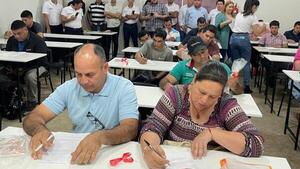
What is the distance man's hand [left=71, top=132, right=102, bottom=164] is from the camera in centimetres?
153

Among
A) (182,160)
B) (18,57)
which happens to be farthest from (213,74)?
(18,57)

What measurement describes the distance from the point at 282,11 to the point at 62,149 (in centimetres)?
820

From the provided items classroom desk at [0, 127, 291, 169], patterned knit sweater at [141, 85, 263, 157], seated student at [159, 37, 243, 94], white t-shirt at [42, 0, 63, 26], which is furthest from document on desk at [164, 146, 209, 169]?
white t-shirt at [42, 0, 63, 26]

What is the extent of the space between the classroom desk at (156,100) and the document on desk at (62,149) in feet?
3.41

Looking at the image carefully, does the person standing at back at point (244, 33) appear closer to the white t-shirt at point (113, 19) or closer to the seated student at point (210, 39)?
the seated student at point (210, 39)

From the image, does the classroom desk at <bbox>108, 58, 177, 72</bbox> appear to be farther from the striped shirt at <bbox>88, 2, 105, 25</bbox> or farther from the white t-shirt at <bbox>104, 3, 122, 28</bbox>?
the striped shirt at <bbox>88, 2, 105, 25</bbox>

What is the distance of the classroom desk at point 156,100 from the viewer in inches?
106

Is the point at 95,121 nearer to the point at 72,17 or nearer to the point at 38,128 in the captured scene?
the point at 38,128

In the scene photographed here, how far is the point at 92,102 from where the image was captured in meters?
1.97

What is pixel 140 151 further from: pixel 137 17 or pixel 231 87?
pixel 137 17

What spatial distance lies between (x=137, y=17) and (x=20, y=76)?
14.9ft

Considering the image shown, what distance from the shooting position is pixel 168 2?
28.1 ft

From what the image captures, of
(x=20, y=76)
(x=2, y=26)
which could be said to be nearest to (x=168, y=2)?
(x=2, y=26)

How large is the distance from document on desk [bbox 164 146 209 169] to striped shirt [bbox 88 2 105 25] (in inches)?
292
